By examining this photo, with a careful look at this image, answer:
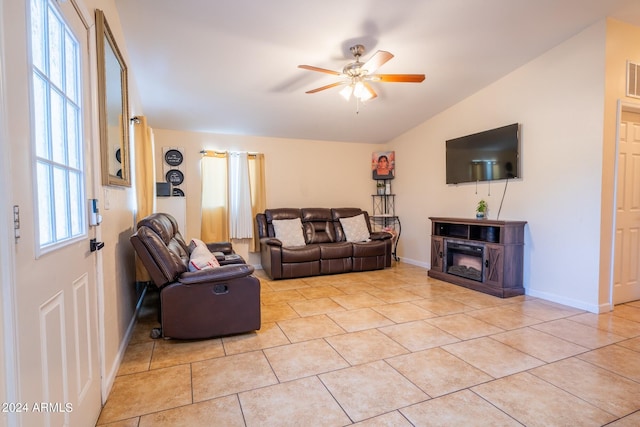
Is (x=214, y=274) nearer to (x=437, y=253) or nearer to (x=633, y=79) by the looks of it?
(x=437, y=253)

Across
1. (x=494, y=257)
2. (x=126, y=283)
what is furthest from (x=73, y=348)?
(x=494, y=257)

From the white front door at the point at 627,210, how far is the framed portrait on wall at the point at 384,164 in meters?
3.30

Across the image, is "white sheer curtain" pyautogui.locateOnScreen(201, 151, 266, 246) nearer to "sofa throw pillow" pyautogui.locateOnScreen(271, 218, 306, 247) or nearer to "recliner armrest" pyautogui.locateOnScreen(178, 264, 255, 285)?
"sofa throw pillow" pyautogui.locateOnScreen(271, 218, 306, 247)

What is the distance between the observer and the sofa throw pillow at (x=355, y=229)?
5.42 meters

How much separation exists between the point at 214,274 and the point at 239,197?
2.81 m

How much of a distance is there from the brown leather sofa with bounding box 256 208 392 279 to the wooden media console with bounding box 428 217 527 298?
0.96m

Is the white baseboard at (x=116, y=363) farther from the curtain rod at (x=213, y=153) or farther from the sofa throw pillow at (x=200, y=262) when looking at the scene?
the curtain rod at (x=213, y=153)

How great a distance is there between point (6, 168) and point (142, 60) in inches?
114

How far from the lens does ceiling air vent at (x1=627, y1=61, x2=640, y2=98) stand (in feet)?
10.5

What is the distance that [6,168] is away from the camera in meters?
0.89

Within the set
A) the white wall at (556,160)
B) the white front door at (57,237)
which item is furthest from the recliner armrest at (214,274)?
the white wall at (556,160)

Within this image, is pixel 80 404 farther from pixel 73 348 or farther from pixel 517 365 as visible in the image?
pixel 517 365

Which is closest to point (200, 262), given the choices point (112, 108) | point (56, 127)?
point (112, 108)

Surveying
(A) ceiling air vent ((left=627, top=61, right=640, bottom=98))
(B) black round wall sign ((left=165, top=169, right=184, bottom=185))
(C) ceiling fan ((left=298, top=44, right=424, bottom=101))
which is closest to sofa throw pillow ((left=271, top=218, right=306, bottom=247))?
(B) black round wall sign ((left=165, top=169, right=184, bottom=185))
